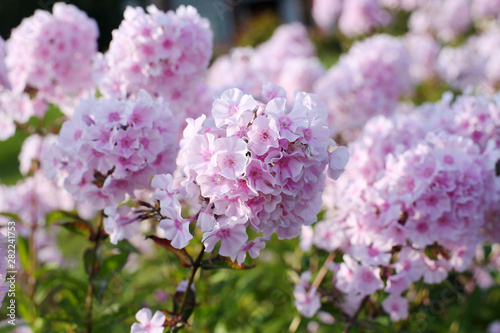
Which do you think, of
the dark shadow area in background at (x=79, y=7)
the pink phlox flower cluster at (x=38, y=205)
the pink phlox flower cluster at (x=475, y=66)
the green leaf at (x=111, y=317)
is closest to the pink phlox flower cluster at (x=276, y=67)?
the green leaf at (x=111, y=317)

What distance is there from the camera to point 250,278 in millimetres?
2701

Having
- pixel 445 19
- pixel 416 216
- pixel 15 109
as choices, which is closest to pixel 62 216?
pixel 15 109

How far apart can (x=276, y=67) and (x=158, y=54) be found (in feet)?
10.9

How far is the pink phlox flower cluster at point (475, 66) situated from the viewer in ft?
17.6

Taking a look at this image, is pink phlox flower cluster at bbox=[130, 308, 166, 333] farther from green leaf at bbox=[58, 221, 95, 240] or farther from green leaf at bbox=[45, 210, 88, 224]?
green leaf at bbox=[45, 210, 88, 224]

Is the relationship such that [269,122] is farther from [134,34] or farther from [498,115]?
[498,115]

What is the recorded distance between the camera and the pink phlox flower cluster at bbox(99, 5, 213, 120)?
2.04 meters

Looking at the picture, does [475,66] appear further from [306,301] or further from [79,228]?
[79,228]

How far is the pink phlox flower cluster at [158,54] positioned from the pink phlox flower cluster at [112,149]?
0.35m

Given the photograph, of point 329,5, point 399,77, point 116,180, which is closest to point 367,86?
point 399,77

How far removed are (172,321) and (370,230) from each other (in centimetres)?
87

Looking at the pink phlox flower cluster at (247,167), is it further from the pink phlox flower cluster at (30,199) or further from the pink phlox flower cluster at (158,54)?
the pink phlox flower cluster at (30,199)

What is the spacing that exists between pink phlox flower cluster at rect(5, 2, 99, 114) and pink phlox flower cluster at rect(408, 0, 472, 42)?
6.51 m

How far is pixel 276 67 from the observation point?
5.25 meters
